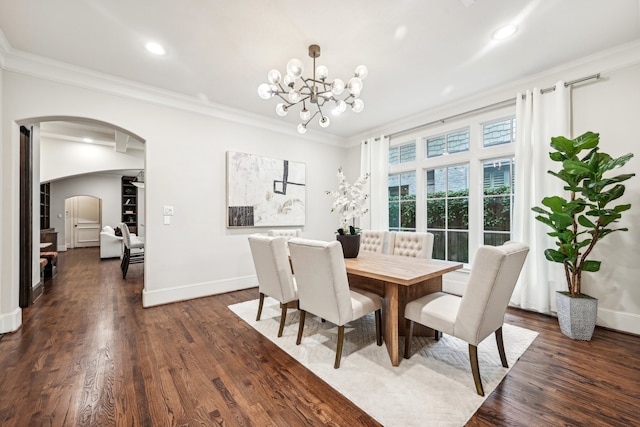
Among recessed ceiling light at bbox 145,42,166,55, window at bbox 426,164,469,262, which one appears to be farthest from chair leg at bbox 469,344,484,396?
recessed ceiling light at bbox 145,42,166,55

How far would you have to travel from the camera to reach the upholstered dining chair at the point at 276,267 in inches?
97.0

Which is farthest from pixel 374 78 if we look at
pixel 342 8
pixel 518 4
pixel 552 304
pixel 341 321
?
pixel 552 304

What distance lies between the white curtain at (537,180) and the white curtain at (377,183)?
1962 mm

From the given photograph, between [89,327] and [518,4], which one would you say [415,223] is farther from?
[89,327]

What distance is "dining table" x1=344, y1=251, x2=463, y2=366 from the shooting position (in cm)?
203

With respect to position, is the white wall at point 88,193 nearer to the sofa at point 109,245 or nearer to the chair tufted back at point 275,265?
the sofa at point 109,245

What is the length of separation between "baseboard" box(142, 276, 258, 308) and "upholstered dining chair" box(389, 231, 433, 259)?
231 cm

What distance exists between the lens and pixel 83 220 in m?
9.72

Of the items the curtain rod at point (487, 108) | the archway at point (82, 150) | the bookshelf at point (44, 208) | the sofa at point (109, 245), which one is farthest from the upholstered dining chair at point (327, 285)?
the bookshelf at point (44, 208)

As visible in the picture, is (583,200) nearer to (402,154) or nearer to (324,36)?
(402,154)

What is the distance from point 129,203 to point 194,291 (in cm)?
792

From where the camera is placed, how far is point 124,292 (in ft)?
13.1

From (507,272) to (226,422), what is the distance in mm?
1919

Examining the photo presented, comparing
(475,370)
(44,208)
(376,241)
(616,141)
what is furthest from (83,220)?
(616,141)
